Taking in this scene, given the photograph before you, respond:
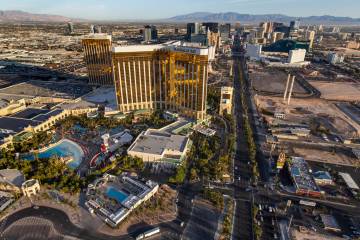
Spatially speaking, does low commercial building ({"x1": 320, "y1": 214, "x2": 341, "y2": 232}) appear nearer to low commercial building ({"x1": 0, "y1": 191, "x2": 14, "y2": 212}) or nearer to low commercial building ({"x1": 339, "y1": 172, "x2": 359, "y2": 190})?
low commercial building ({"x1": 339, "y1": 172, "x2": 359, "y2": 190})

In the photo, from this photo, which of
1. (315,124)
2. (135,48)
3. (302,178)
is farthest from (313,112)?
(135,48)

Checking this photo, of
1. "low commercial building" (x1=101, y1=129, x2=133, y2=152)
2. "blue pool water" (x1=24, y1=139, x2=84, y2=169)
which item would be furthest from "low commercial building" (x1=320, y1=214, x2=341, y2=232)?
"blue pool water" (x1=24, y1=139, x2=84, y2=169)

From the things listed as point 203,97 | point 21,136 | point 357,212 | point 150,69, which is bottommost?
point 357,212

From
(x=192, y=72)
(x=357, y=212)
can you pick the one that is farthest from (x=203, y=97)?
(x=357, y=212)

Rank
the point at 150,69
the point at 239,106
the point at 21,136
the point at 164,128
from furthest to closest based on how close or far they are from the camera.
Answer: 1. the point at 239,106
2. the point at 150,69
3. the point at 164,128
4. the point at 21,136

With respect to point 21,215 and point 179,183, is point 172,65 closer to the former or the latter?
point 179,183

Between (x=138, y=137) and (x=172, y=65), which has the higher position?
(x=172, y=65)

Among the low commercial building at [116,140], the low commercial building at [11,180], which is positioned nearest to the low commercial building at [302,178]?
the low commercial building at [116,140]
